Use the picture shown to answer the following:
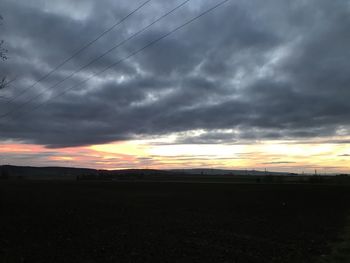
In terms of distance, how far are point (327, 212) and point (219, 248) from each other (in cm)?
1600

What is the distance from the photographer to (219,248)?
12.2 m

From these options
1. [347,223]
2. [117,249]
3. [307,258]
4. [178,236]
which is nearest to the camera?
[307,258]

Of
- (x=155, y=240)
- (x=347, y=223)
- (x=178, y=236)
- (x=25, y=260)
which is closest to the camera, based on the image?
(x=25, y=260)

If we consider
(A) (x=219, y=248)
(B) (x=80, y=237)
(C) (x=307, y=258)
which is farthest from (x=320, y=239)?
(B) (x=80, y=237)

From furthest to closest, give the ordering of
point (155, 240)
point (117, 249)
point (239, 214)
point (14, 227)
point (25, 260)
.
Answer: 1. point (239, 214)
2. point (14, 227)
3. point (155, 240)
4. point (117, 249)
5. point (25, 260)

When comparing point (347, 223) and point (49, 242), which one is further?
point (347, 223)

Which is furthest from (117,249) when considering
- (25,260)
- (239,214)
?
(239,214)

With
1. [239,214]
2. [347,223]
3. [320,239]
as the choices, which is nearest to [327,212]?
[347,223]

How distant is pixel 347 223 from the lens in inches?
754

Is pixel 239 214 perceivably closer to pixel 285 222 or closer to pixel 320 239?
pixel 285 222

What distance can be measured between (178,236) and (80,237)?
423cm

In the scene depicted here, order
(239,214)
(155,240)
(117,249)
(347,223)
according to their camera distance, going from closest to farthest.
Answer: (117,249), (155,240), (347,223), (239,214)

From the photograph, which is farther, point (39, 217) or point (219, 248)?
point (39, 217)

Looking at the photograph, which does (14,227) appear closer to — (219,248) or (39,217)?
(39,217)
